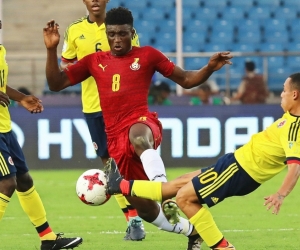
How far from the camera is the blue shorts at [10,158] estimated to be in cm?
709

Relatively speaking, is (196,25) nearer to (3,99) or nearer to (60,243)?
(60,243)

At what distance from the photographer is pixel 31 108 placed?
7.80m

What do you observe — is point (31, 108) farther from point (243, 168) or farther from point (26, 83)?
point (26, 83)

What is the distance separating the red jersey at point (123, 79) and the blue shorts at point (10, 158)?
30.4 inches

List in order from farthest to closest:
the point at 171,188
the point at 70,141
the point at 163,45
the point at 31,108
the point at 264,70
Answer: the point at 163,45 → the point at 264,70 → the point at 70,141 → the point at 31,108 → the point at 171,188

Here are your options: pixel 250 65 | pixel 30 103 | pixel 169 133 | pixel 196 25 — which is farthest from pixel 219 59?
pixel 196 25

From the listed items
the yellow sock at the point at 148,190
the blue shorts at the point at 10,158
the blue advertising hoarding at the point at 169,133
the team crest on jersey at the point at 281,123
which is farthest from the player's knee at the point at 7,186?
the blue advertising hoarding at the point at 169,133

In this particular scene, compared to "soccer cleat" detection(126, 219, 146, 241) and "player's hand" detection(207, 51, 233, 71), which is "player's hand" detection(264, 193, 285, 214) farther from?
"soccer cleat" detection(126, 219, 146, 241)

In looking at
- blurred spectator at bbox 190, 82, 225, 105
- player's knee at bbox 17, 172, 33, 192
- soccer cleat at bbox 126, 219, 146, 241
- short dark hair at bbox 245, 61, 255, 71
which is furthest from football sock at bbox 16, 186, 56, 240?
short dark hair at bbox 245, 61, 255, 71

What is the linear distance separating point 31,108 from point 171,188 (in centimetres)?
168

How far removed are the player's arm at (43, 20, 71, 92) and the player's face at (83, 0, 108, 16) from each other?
50.4 inches

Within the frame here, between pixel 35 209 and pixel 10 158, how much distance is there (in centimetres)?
67

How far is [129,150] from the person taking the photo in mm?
7359

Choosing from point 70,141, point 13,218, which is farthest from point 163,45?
point 13,218
